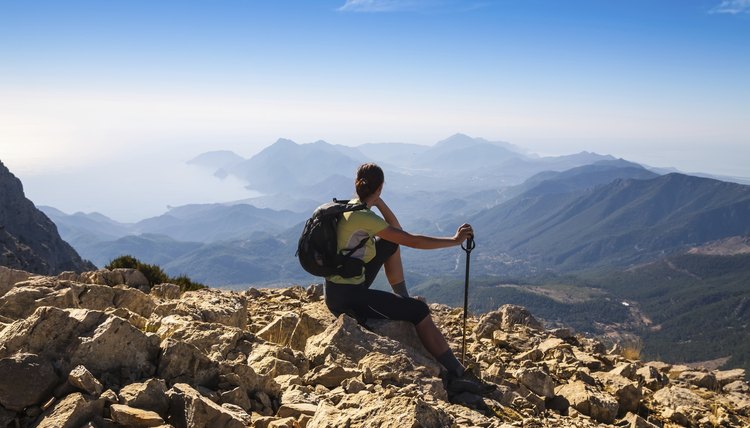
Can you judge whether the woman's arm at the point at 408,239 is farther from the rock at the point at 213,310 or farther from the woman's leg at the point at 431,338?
the rock at the point at 213,310

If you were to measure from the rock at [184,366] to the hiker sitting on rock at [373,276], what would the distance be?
111 inches

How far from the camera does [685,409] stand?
8906 mm

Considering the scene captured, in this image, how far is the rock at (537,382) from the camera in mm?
8482

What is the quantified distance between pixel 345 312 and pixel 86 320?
4094 mm

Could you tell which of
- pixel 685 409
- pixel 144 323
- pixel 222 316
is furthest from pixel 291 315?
pixel 685 409

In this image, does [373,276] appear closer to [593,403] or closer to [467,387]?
[467,387]

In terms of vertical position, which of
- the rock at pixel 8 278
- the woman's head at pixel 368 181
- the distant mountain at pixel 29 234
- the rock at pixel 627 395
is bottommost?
the distant mountain at pixel 29 234

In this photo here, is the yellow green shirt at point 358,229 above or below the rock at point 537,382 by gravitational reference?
above

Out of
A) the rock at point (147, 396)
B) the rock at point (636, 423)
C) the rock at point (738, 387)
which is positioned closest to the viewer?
the rock at point (147, 396)

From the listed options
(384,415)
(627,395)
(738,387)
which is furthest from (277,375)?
(738,387)

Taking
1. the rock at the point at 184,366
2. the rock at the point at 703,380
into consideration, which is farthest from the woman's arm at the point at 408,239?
the rock at the point at 703,380

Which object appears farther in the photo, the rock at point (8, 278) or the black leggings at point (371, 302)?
the rock at point (8, 278)

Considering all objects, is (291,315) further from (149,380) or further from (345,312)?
(149,380)

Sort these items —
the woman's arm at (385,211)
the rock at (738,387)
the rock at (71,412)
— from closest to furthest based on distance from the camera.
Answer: the rock at (71,412)
the woman's arm at (385,211)
the rock at (738,387)
